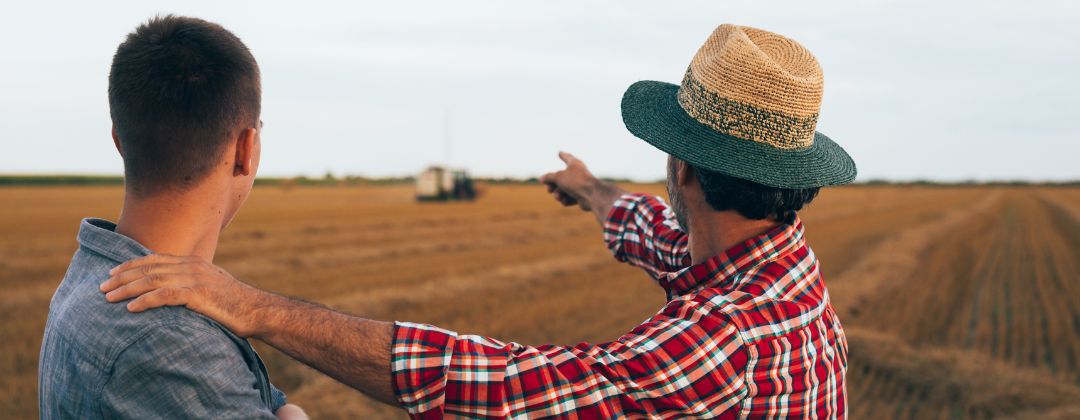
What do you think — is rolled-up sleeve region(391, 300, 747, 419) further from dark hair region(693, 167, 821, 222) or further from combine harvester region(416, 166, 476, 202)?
combine harvester region(416, 166, 476, 202)

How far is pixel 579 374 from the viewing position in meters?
1.69

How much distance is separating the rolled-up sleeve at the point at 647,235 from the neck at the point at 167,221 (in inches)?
67.4

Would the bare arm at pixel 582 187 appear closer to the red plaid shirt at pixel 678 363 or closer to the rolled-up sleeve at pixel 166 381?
the red plaid shirt at pixel 678 363

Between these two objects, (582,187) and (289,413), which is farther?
(582,187)

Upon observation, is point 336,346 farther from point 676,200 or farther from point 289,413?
point 676,200

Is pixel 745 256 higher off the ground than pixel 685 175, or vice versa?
pixel 685 175

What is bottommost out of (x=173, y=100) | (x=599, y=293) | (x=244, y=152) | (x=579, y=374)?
(x=599, y=293)

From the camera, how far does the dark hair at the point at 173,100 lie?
1618mm

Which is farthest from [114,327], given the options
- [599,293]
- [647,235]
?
[599,293]

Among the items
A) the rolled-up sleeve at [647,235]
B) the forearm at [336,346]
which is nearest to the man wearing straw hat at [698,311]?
the forearm at [336,346]

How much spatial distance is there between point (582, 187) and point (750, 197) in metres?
1.58

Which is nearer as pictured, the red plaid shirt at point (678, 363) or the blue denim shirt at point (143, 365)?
the blue denim shirt at point (143, 365)

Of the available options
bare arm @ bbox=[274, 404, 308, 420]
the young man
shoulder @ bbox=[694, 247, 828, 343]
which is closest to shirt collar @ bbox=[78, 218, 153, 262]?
the young man

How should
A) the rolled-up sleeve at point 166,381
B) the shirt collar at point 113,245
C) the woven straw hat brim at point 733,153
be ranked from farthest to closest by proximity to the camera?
the woven straw hat brim at point 733,153, the shirt collar at point 113,245, the rolled-up sleeve at point 166,381
